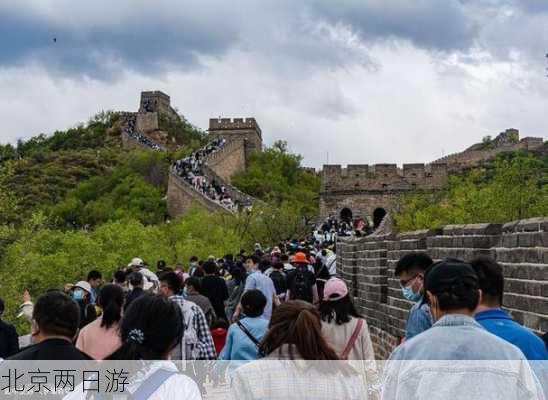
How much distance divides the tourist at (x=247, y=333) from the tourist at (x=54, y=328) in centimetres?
208

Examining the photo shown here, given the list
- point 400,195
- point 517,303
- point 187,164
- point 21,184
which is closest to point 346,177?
point 400,195

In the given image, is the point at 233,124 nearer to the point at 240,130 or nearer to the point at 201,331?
the point at 240,130

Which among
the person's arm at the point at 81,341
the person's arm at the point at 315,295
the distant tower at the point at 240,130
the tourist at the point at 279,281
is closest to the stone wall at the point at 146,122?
the distant tower at the point at 240,130

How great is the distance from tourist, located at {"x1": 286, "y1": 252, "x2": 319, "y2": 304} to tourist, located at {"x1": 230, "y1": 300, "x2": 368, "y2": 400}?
22.2 ft

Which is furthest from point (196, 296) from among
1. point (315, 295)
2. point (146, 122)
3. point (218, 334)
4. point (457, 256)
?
point (146, 122)

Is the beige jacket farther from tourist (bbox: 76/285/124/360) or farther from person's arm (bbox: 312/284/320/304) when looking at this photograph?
person's arm (bbox: 312/284/320/304)

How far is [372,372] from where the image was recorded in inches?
261

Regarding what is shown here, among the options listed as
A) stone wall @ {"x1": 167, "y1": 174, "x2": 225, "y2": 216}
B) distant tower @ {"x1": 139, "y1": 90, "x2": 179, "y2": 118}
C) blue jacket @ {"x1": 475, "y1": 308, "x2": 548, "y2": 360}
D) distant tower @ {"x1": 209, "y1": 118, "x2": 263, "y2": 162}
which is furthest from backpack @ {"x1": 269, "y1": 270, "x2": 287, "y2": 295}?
distant tower @ {"x1": 139, "y1": 90, "x2": 179, "y2": 118}

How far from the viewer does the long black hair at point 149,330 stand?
3.76 meters

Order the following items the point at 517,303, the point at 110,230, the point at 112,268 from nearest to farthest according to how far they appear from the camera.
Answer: the point at 517,303
the point at 112,268
the point at 110,230

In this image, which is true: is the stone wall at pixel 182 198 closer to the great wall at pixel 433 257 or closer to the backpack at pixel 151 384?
the great wall at pixel 433 257

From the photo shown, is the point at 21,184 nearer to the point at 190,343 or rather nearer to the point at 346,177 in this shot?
the point at 346,177

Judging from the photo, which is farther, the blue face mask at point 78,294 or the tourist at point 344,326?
the blue face mask at point 78,294

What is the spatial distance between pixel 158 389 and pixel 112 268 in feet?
78.8
